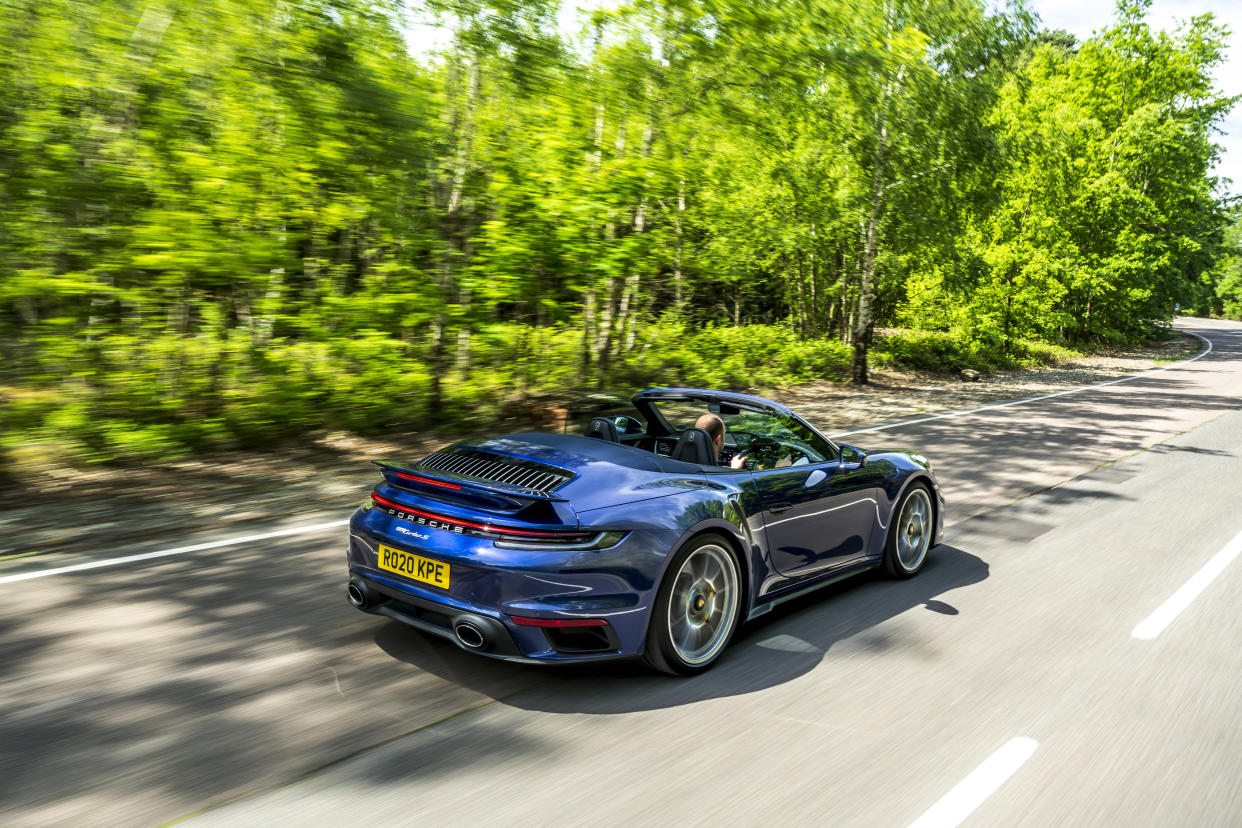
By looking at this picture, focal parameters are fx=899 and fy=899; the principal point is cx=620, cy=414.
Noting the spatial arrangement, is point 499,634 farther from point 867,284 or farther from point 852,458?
point 867,284

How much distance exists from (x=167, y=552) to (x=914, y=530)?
481 centimetres

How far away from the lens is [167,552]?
5742mm

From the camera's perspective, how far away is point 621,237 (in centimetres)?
1177

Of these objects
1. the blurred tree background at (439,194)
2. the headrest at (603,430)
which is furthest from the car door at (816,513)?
the blurred tree background at (439,194)

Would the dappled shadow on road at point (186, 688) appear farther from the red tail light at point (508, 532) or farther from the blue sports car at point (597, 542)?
the red tail light at point (508, 532)

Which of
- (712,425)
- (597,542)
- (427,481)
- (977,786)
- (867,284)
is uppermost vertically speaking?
(867,284)

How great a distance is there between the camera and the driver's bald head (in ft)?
16.4

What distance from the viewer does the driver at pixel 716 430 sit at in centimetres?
497

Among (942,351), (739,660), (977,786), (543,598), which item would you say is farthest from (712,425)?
(942,351)

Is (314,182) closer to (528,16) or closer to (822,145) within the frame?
(528,16)

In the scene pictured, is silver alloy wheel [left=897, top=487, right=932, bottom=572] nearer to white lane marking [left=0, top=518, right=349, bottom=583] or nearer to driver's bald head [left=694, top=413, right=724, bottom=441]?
driver's bald head [left=694, top=413, right=724, bottom=441]

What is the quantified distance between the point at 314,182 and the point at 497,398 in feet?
12.5

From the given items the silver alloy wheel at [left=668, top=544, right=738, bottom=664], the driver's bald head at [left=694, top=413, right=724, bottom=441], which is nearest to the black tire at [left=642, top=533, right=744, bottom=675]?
the silver alloy wheel at [left=668, top=544, right=738, bottom=664]

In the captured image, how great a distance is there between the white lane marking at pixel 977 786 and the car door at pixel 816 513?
4.66 feet
